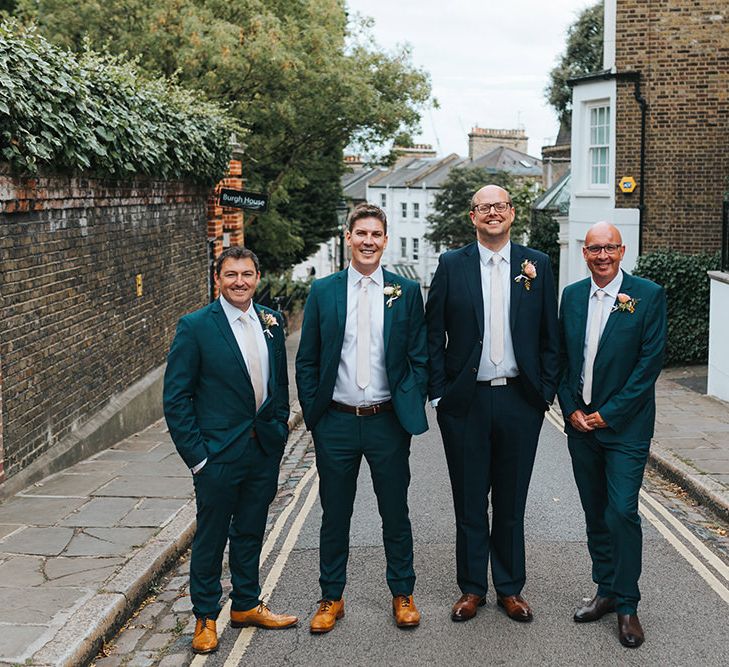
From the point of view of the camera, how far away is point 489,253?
552 centimetres

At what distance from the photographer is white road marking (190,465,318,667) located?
5.21m

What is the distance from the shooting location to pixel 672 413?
13578 millimetres

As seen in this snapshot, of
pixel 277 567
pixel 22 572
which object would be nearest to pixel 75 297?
pixel 22 572

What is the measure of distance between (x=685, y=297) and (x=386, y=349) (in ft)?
52.8

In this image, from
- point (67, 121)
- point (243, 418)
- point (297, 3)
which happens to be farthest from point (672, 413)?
point (297, 3)

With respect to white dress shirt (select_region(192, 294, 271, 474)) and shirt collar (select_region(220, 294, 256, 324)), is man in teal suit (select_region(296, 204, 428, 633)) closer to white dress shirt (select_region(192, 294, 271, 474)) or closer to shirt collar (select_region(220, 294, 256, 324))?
white dress shirt (select_region(192, 294, 271, 474))

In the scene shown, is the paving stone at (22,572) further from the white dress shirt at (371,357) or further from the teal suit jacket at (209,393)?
the white dress shirt at (371,357)

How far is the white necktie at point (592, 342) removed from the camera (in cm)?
549

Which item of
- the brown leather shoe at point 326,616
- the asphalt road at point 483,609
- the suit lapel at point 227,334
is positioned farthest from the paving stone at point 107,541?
the suit lapel at point 227,334

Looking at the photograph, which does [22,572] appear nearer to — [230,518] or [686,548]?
[230,518]

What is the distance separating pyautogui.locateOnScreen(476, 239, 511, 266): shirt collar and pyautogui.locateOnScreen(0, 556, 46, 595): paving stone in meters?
3.24

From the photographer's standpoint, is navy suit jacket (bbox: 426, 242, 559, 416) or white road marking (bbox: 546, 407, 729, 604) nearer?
navy suit jacket (bbox: 426, 242, 559, 416)

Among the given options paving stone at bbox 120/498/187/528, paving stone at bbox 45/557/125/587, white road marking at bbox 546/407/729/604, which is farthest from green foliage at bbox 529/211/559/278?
paving stone at bbox 45/557/125/587

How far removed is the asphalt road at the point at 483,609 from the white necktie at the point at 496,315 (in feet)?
4.89
